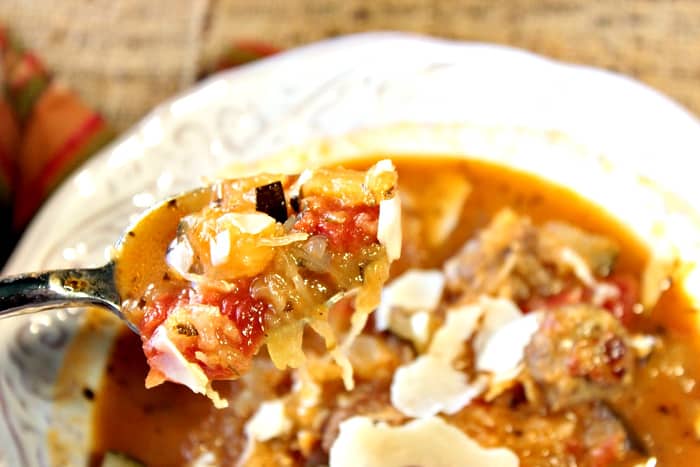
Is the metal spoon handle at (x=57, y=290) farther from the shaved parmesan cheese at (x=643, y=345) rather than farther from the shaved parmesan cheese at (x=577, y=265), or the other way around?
the shaved parmesan cheese at (x=643, y=345)

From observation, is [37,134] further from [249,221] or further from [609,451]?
[609,451]

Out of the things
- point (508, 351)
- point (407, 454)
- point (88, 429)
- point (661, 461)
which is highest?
point (88, 429)

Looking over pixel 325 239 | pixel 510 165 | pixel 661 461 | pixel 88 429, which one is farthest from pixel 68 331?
pixel 661 461

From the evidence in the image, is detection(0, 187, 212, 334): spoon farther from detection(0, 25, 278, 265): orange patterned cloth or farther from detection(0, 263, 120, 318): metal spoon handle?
detection(0, 25, 278, 265): orange patterned cloth

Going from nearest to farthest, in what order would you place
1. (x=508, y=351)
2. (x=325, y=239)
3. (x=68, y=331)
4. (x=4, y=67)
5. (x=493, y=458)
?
(x=325, y=239)
(x=493, y=458)
(x=508, y=351)
(x=68, y=331)
(x=4, y=67)

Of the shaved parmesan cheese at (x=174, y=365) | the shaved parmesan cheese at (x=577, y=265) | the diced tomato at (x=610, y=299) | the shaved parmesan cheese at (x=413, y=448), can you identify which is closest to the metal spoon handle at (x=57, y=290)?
the shaved parmesan cheese at (x=174, y=365)

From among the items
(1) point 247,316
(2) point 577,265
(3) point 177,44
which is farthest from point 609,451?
(3) point 177,44

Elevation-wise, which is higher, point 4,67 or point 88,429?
point 4,67

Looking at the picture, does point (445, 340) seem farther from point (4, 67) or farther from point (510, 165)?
point (4, 67)
